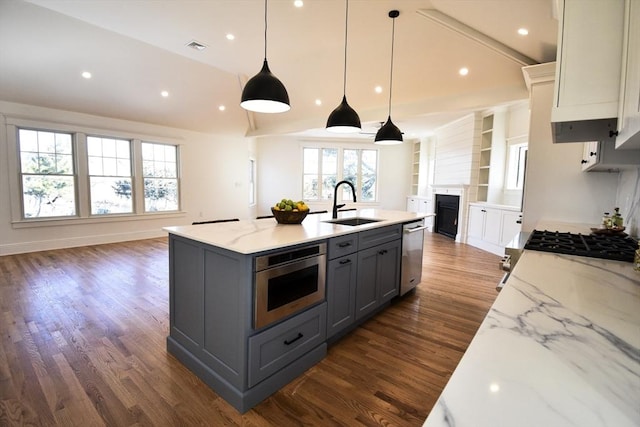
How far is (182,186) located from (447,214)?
6.54 m

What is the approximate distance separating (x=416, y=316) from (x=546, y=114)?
8.30 feet

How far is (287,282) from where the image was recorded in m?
1.87

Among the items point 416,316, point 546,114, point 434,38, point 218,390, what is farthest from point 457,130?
point 218,390

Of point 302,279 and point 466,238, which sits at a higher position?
point 302,279

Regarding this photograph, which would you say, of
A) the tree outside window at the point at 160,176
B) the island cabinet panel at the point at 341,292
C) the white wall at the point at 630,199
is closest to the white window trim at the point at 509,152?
the white wall at the point at 630,199

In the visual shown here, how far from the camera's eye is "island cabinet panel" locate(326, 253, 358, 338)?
223 centimetres

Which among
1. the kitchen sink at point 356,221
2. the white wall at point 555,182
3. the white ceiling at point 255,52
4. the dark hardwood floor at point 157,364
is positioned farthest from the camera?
the white ceiling at point 255,52

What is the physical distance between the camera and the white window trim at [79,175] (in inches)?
192

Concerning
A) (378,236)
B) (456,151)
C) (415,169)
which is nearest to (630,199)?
(378,236)

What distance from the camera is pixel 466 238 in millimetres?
6504

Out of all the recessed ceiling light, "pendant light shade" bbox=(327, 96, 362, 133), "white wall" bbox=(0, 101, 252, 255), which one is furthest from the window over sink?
"pendant light shade" bbox=(327, 96, 362, 133)

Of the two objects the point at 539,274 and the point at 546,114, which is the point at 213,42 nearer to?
the point at 546,114

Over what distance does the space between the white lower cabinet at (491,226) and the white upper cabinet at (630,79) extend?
14.6ft

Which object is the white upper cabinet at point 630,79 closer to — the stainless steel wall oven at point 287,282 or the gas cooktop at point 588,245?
the gas cooktop at point 588,245
